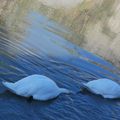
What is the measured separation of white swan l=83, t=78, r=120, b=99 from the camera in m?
22.3

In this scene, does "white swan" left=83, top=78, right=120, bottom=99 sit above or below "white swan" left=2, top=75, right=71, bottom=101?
above

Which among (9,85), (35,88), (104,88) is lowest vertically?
Answer: (9,85)

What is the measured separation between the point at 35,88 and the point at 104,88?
16.7ft

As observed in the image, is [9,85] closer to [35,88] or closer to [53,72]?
[35,88]

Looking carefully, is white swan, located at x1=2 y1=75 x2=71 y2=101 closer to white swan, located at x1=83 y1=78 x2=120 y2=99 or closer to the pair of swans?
the pair of swans

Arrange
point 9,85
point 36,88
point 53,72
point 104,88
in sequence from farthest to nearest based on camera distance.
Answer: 1. point 53,72
2. point 104,88
3. point 36,88
4. point 9,85

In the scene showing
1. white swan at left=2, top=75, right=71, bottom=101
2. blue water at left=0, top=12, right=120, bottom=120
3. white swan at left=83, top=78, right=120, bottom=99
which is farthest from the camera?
white swan at left=83, top=78, right=120, bottom=99

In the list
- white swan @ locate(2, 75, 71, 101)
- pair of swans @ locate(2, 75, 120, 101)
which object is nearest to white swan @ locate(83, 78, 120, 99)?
pair of swans @ locate(2, 75, 120, 101)

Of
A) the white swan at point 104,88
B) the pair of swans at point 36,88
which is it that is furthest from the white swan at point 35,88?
the white swan at point 104,88

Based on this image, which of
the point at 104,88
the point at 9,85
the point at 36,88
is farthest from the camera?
the point at 104,88

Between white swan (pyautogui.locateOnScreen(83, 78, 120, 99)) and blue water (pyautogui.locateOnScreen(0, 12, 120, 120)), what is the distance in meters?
0.34

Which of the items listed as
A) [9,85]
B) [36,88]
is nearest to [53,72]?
[36,88]

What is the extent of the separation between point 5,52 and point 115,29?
55933 mm

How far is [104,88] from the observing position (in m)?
22.2
